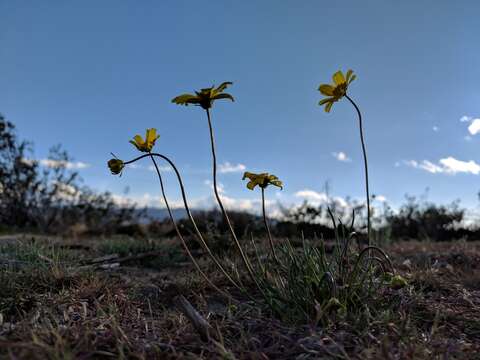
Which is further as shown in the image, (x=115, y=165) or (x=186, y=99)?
(x=115, y=165)

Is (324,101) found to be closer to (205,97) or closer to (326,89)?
(326,89)

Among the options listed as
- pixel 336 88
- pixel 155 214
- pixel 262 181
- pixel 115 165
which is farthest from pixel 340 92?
pixel 155 214

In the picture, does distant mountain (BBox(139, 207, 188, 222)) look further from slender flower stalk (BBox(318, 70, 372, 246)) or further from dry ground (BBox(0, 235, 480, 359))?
slender flower stalk (BBox(318, 70, 372, 246))

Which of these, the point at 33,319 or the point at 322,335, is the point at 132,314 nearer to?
the point at 33,319

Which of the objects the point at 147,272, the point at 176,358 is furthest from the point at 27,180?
the point at 176,358

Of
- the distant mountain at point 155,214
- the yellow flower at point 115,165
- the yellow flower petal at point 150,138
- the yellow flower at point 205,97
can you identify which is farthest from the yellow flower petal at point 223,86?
the distant mountain at point 155,214

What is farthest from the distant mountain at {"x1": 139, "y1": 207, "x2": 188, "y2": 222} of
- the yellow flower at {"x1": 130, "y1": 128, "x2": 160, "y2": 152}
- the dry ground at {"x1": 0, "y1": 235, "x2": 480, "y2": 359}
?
the yellow flower at {"x1": 130, "y1": 128, "x2": 160, "y2": 152}
